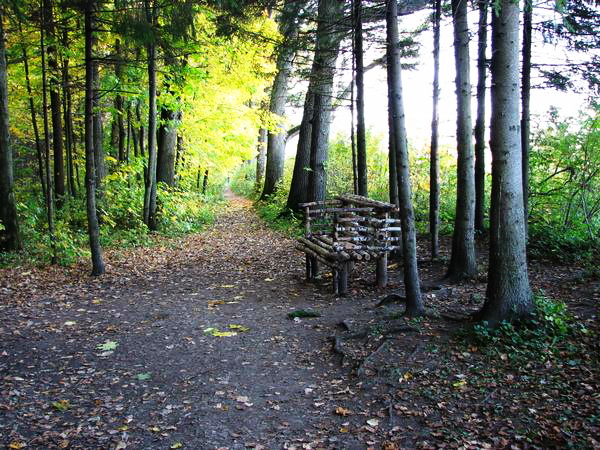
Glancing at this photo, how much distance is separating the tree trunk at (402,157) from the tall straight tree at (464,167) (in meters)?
2.14

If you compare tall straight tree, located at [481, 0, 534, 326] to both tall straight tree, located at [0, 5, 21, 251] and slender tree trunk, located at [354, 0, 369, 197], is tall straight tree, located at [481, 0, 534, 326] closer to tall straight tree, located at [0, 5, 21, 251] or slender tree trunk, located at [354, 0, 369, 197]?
slender tree trunk, located at [354, 0, 369, 197]

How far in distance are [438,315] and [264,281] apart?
426 cm

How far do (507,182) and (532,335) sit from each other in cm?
179

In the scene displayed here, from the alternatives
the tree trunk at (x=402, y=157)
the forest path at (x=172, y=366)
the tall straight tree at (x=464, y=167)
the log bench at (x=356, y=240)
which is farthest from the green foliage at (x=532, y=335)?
the log bench at (x=356, y=240)

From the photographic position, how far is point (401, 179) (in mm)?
6156

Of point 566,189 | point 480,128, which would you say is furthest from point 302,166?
point 566,189

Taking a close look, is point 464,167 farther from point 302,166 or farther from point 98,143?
point 98,143

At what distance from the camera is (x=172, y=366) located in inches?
219

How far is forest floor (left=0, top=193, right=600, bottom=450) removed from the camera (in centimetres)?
398

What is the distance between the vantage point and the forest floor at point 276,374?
3.98m

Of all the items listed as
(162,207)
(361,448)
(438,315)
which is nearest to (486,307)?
(438,315)

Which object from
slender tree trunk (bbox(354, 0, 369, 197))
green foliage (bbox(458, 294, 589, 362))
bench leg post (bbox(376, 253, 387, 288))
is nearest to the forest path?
bench leg post (bbox(376, 253, 387, 288))

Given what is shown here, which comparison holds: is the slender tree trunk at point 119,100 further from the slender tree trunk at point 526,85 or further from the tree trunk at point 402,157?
the slender tree trunk at point 526,85

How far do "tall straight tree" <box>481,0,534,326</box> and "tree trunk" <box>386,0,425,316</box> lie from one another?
43.4 inches
